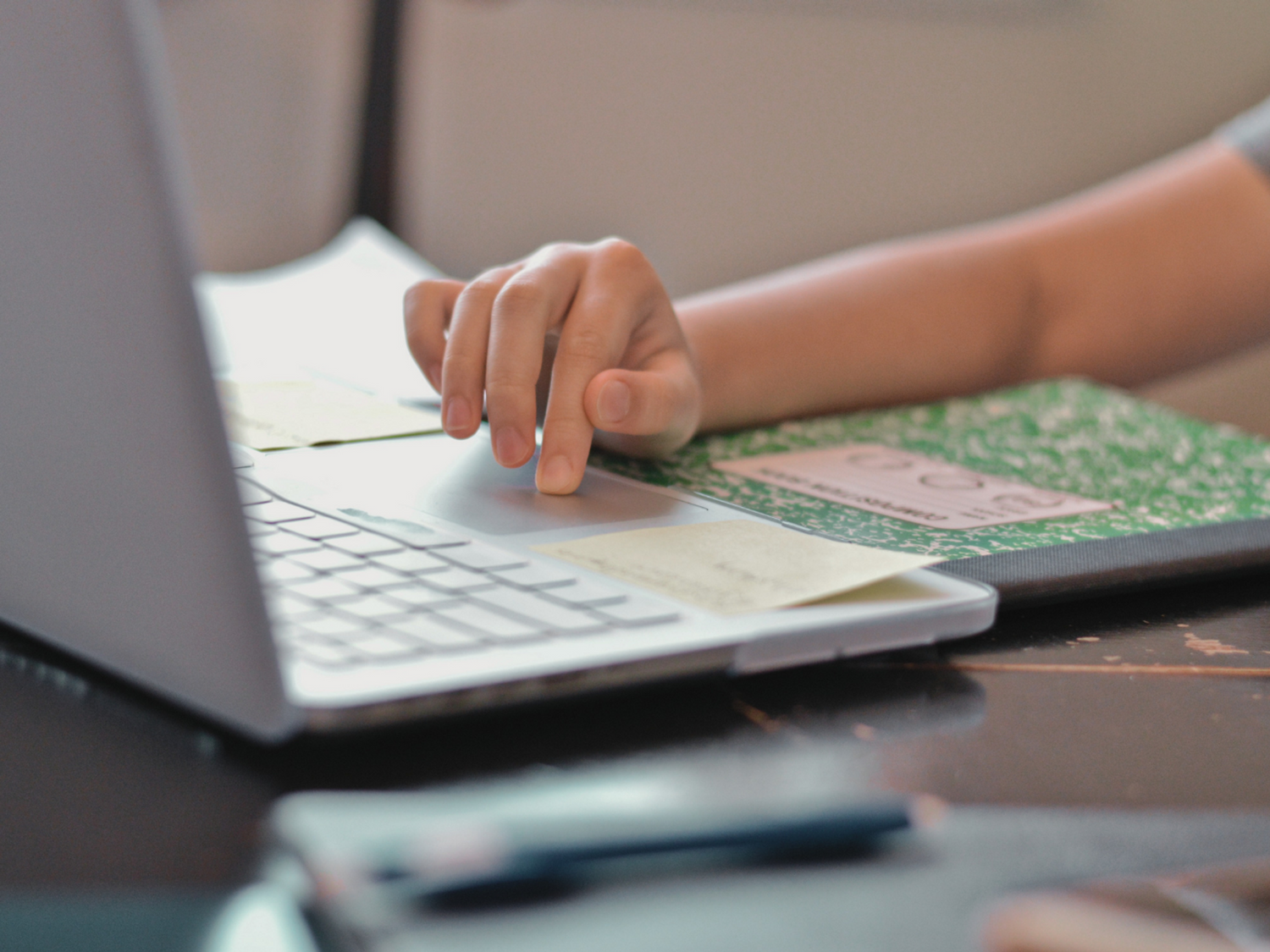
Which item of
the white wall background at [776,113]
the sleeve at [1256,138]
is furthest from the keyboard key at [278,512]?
the white wall background at [776,113]

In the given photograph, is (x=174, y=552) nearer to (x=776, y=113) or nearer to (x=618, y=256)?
(x=618, y=256)

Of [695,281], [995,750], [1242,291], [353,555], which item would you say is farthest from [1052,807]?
[695,281]

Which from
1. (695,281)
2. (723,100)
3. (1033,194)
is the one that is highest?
(723,100)

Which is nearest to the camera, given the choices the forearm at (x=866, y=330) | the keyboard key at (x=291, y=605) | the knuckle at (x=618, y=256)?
the keyboard key at (x=291, y=605)

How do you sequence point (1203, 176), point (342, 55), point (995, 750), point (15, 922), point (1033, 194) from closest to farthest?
point (15, 922), point (995, 750), point (1203, 176), point (342, 55), point (1033, 194)

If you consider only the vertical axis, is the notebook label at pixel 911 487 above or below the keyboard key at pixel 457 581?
below

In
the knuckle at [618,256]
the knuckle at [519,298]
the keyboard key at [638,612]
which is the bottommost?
the keyboard key at [638,612]

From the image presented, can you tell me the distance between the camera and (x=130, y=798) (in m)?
0.29

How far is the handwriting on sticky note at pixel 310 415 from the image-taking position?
0.61 meters

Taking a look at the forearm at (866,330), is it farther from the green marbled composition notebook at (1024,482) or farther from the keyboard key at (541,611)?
the keyboard key at (541,611)

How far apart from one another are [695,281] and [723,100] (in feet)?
0.97

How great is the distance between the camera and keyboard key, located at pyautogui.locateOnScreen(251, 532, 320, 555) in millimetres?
401

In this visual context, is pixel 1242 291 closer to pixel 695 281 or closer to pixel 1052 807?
pixel 1052 807

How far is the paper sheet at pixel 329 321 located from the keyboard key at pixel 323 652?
0.33 m
